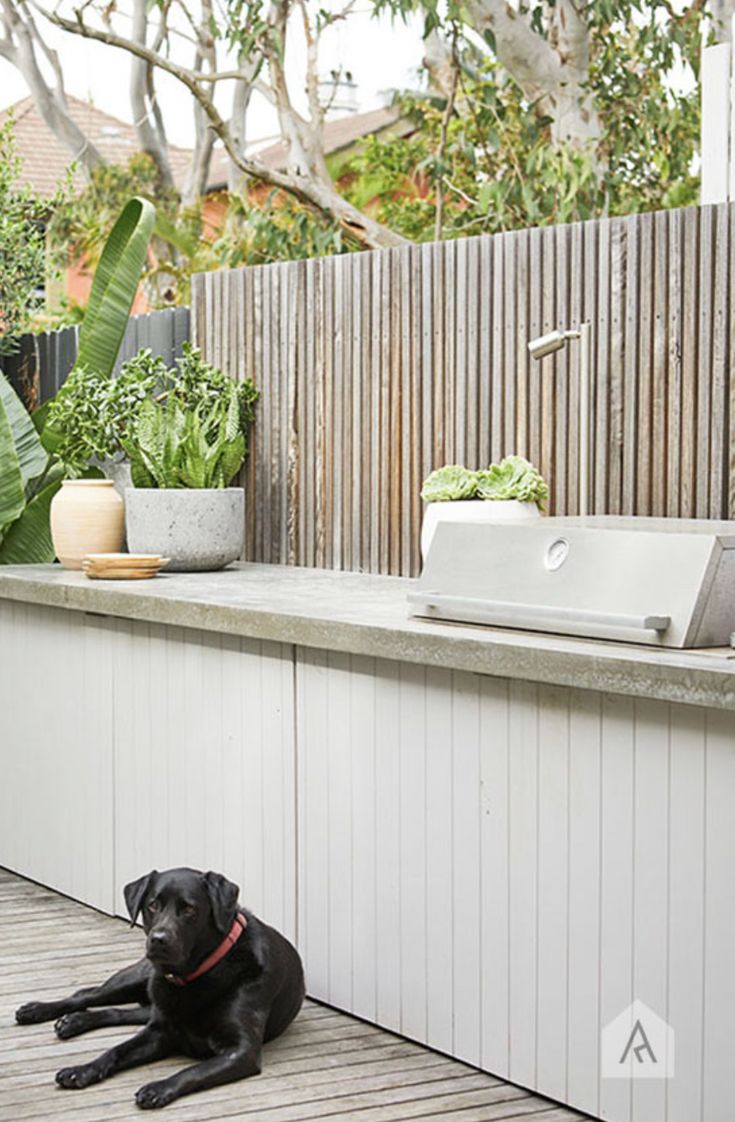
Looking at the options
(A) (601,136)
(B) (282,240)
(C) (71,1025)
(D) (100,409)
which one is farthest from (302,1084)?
(A) (601,136)

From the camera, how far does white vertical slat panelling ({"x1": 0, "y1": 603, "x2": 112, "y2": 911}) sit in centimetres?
485

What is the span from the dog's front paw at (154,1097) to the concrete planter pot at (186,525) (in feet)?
6.80

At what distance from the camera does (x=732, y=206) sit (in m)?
3.99

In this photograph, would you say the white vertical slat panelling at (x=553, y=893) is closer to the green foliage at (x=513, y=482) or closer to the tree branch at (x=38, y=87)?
the green foliage at (x=513, y=482)

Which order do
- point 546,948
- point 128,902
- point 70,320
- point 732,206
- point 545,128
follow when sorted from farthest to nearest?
point 70,320
point 545,128
point 732,206
point 128,902
point 546,948

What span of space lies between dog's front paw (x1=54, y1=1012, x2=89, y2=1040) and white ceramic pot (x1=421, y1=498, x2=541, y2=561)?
133 cm

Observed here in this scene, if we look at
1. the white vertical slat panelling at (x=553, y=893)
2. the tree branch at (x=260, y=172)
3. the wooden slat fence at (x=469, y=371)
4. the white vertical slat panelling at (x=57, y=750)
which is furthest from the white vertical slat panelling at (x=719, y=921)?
the tree branch at (x=260, y=172)

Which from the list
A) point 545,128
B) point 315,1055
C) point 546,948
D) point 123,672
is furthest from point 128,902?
point 545,128

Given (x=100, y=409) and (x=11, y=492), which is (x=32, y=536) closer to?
(x=11, y=492)

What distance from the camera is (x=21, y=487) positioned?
5727 mm

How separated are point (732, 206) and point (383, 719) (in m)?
1.42

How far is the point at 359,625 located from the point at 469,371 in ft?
4.20

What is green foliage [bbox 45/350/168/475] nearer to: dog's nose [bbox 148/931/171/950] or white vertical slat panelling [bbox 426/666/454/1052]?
white vertical slat panelling [bbox 426/666/454/1052]

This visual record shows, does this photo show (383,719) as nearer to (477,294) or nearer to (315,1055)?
(315,1055)
